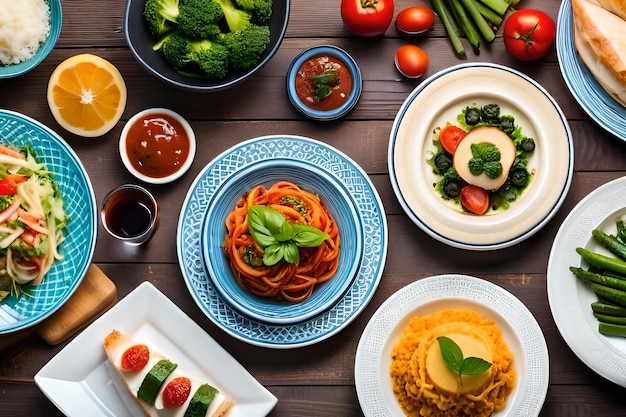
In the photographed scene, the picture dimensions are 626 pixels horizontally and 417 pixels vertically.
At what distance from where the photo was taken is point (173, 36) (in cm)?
309

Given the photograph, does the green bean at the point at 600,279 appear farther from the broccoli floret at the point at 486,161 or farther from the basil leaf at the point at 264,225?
the basil leaf at the point at 264,225

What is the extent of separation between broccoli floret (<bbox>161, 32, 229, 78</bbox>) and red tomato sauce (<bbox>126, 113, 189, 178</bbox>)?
12.7 inches

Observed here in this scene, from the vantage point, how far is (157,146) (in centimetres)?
316

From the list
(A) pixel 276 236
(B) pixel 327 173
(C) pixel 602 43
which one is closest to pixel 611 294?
(C) pixel 602 43

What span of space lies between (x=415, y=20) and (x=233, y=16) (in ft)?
2.92

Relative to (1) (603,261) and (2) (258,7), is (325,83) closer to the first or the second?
(2) (258,7)

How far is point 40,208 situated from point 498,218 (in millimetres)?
2144

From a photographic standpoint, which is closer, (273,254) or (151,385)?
(273,254)

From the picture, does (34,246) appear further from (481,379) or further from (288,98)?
(481,379)

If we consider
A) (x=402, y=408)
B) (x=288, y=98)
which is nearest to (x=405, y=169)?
(x=288, y=98)

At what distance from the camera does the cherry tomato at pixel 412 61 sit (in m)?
3.19

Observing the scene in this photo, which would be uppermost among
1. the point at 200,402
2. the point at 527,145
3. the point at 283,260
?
the point at 527,145

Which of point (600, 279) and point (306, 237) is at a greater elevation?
point (306, 237)

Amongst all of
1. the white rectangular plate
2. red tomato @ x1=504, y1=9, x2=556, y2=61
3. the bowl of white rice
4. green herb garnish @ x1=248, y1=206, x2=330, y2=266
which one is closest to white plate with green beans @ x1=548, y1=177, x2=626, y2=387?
red tomato @ x1=504, y1=9, x2=556, y2=61
